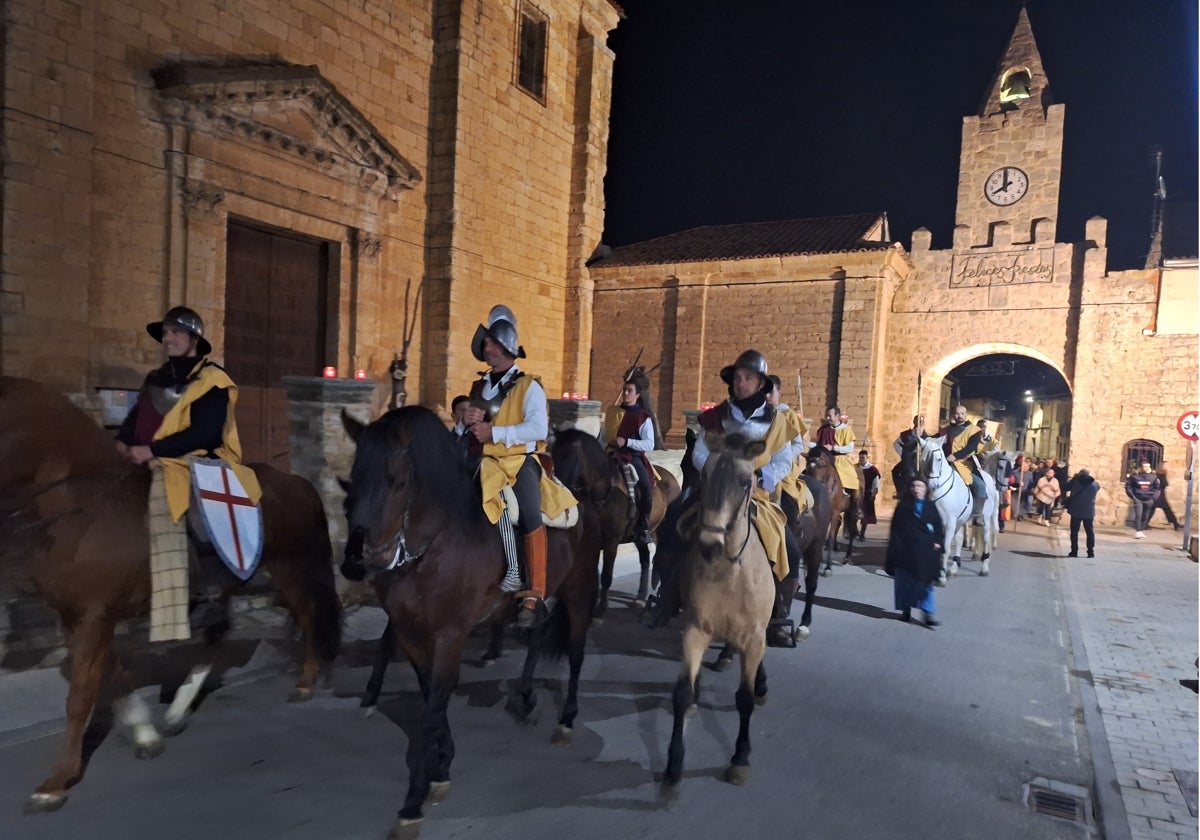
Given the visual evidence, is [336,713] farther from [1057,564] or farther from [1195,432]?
[1195,432]

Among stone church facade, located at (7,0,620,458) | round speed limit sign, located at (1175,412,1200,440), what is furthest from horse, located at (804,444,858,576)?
Answer: round speed limit sign, located at (1175,412,1200,440)

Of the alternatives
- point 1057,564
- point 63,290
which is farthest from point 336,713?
point 1057,564

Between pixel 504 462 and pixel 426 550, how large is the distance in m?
0.67

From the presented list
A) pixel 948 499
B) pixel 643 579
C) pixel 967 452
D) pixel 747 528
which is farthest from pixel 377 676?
pixel 967 452

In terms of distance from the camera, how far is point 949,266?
1889 cm

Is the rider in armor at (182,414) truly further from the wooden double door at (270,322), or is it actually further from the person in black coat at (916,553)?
the wooden double door at (270,322)

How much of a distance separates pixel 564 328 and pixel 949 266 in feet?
34.7

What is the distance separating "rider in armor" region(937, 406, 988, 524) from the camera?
10569 mm

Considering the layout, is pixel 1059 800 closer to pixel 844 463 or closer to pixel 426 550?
pixel 426 550

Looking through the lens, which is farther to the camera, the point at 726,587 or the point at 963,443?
the point at 963,443

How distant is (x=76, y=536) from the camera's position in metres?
3.47

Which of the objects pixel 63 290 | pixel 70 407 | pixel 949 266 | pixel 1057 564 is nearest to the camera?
pixel 70 407

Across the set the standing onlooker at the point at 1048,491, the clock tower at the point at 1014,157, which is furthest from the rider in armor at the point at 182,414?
the clock tower at the point at 1014,157

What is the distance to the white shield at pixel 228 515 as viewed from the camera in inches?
153
